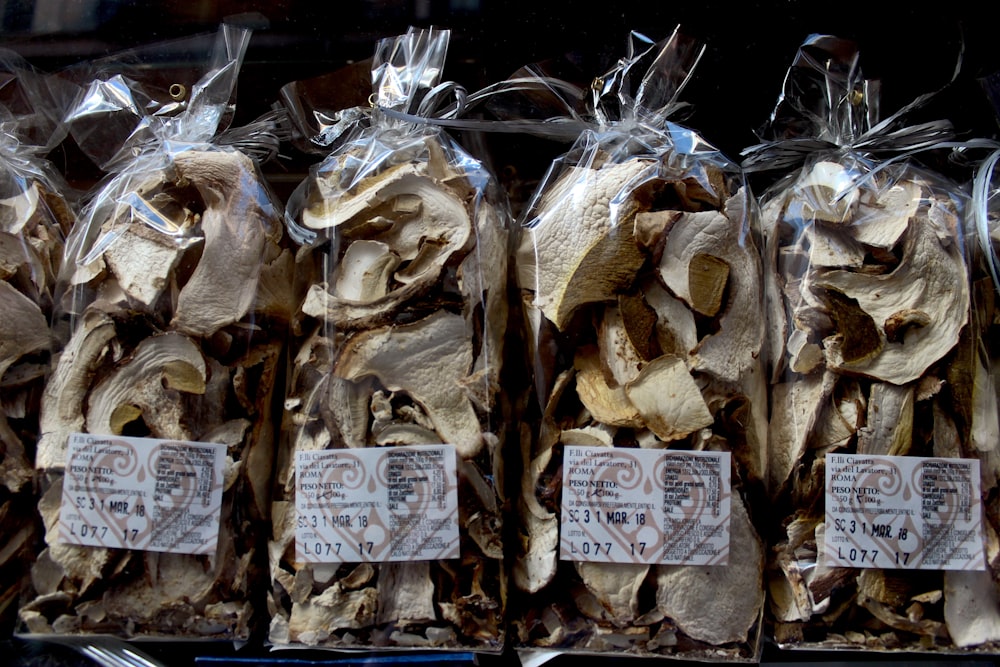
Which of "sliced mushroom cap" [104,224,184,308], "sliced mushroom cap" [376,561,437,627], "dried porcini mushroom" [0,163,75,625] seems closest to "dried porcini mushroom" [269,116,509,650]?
"sliced mushroom cap" [376,561,437,627]

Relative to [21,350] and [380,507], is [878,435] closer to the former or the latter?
[380,507]

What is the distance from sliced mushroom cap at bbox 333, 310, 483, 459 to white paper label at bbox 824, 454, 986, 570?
1.17 ft

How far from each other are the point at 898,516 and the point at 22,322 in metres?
0.90

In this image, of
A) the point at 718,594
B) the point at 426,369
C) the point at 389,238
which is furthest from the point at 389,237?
the point at 718,594

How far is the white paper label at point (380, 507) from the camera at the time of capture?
0.71m

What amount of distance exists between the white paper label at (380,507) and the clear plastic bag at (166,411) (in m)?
0.09

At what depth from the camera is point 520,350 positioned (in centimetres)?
84

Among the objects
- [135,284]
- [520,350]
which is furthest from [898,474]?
[135,284]

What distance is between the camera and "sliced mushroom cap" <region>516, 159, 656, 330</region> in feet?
2.47

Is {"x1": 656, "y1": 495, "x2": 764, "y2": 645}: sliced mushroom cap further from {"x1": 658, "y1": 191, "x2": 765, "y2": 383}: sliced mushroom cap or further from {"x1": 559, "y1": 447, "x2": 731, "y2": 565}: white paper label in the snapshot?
{"x1": 658, "y1": 191, "x2": 765, "y2": 383}: sliced mushroom cap

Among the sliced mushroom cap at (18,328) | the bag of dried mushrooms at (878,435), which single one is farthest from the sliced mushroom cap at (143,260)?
the bag of dried mushrooms at (878,435)

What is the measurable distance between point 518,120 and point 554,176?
8cm

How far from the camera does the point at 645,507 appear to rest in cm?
73

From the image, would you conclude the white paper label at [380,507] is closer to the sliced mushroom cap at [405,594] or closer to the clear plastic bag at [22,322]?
the sliced mushroom cap at [405,594]
